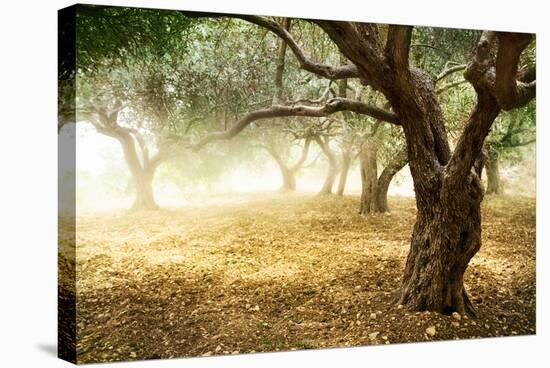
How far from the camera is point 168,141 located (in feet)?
18.5

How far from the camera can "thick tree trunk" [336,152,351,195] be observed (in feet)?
20.8

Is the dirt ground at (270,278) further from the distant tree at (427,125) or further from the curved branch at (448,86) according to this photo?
the curved branch at (448,86)

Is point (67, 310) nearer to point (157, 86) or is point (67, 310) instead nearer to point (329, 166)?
point (157, 86)

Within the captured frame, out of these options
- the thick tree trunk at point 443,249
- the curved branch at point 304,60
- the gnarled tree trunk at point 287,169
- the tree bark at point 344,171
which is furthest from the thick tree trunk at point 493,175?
the gnarled tree trunk at point 287,169

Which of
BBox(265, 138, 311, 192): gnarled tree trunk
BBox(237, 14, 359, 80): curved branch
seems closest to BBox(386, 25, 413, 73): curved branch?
BBox(237, 14, 359, 80): curved branch

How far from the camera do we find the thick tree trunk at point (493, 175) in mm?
6617

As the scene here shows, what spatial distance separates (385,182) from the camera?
6.42 metres

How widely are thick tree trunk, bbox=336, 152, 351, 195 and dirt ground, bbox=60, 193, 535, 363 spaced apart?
0.35 feet

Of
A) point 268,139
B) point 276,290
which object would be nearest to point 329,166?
point 268,139

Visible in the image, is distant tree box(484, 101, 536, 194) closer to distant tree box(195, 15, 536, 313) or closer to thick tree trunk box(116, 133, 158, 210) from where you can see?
distant tree box(195, 15, 536, 313)

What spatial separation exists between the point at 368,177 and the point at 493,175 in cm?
123

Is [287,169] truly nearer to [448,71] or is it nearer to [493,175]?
[448,71]

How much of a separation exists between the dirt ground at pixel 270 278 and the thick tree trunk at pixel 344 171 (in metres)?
0.11

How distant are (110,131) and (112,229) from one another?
0.73m
